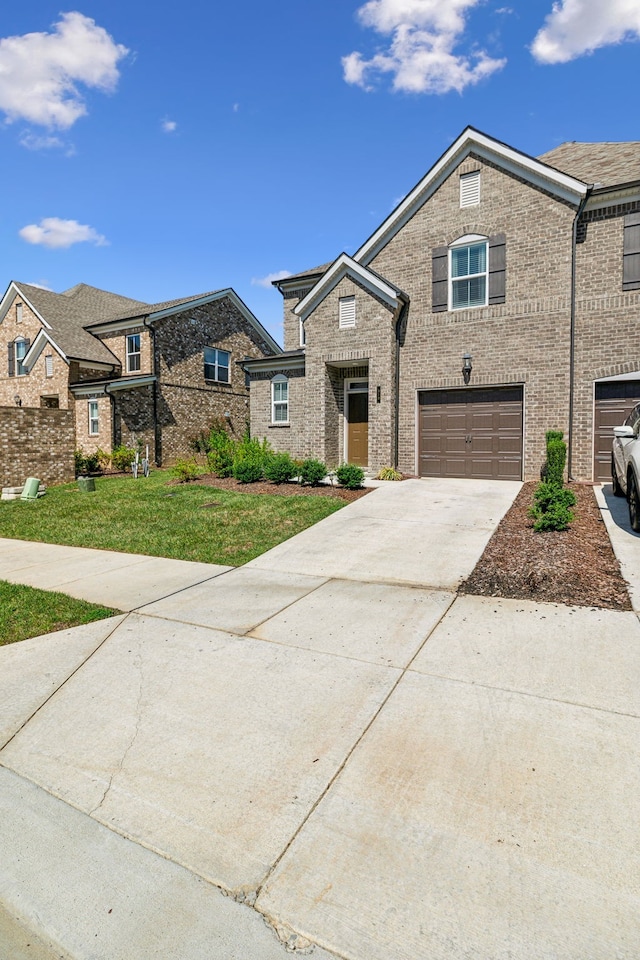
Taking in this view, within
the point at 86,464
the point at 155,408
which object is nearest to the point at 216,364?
the point at 155,408

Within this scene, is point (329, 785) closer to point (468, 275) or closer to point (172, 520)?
point (172, 520)

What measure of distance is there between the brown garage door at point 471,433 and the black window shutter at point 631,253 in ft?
11.4

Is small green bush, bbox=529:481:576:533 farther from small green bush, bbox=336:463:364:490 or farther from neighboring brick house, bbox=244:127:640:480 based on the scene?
neighboring brick house, bbox=244:127:640:480

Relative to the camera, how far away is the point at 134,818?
2684 mm

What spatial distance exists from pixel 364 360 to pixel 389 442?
2.67m

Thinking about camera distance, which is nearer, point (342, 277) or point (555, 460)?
point (555, 460)

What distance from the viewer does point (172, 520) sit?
10.5m

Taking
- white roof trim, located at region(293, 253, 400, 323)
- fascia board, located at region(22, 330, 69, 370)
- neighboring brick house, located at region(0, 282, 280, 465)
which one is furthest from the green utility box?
fascia board, located at region(22, 330, 69, 370)

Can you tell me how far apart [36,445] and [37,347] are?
1134 cm

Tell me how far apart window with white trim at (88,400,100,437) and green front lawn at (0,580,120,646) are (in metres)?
17.8

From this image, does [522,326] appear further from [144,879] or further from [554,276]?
[144,879]

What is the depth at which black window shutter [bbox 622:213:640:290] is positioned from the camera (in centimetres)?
1238

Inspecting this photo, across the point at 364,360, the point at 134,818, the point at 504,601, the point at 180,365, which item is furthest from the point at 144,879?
the point at 180,365

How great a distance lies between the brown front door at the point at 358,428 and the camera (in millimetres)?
16562
